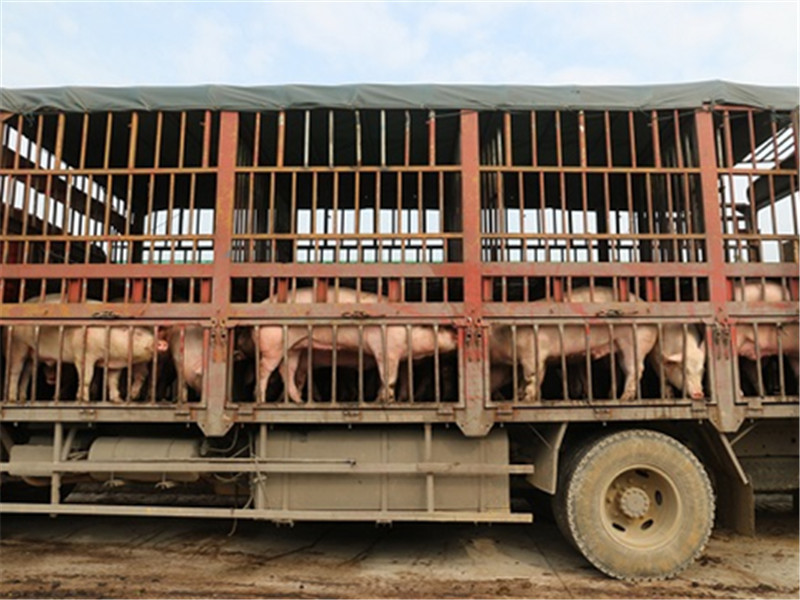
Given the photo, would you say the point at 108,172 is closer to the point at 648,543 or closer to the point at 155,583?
the point at 155,583

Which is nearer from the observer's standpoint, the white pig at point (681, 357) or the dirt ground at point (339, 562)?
the dirt ground at point (339, 562)

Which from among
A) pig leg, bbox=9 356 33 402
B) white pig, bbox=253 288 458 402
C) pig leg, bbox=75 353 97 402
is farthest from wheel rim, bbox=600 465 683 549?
pig leg, bbox=9 356 33 402

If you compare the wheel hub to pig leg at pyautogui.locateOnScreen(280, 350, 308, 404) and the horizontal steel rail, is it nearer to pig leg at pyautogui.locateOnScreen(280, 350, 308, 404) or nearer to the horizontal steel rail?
the horizontal steel rail

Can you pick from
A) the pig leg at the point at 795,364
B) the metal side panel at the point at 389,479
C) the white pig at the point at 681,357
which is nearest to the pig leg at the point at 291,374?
the metal side panel at the point at 389,479

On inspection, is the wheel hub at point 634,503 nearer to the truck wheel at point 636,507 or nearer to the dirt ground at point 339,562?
the truck wheel at point 636,507

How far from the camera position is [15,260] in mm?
5941

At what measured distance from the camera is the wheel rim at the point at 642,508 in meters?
5.36

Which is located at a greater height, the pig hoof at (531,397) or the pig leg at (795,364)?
the pig leg at (795,364)

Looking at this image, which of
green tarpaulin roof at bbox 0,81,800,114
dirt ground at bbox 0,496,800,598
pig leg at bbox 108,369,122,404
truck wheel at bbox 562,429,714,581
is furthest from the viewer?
green tarpaulin roof at bbox 0,81,800,114

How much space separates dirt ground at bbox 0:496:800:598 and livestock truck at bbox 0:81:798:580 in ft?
1.50

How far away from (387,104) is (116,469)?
14.4 ft

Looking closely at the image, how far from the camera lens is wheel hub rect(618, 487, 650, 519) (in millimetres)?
5371

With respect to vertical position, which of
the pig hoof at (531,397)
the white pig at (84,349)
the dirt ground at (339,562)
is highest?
the white pig at (84,349)

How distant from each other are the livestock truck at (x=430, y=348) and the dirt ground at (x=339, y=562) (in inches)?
18.0
